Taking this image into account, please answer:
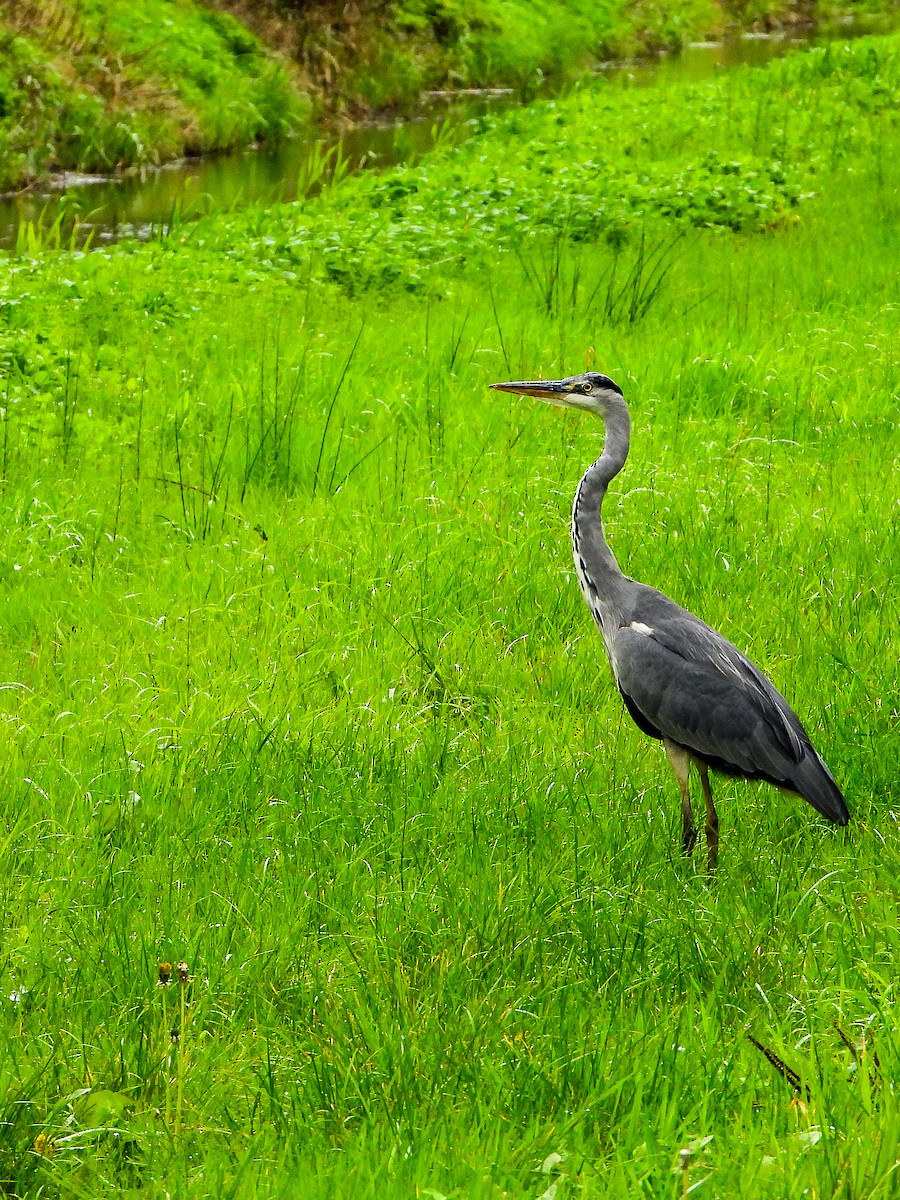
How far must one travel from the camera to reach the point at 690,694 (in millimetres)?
4492

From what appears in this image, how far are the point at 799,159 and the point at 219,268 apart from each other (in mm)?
6273

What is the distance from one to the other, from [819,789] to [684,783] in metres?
→ 0.44

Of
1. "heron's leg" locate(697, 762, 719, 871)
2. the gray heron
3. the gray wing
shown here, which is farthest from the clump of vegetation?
"heron's leg" locate(697, 762, 719, 871)

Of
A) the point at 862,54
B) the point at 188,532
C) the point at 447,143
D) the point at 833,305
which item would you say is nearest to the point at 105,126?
the point at 447,143

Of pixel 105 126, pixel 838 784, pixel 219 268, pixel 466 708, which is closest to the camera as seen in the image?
pixel 838 784

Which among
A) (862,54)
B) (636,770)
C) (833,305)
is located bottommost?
(636,770)

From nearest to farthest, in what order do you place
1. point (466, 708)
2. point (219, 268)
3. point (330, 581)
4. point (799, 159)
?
point (466, 708)
point (330, 581)
point (219, 268)
point (799, 159)

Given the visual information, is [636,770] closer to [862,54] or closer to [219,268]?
[219,268]

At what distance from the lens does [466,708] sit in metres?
5.21

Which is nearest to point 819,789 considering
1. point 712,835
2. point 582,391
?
point 712,835

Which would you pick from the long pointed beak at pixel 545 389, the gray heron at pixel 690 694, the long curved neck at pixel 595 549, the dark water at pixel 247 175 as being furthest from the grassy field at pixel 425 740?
the dark water at pixel 247 175

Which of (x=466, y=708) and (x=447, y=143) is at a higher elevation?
(x=447, y=143)

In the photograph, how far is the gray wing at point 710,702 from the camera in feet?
14.2

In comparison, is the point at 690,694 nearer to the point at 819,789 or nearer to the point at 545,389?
the point at 819,789
